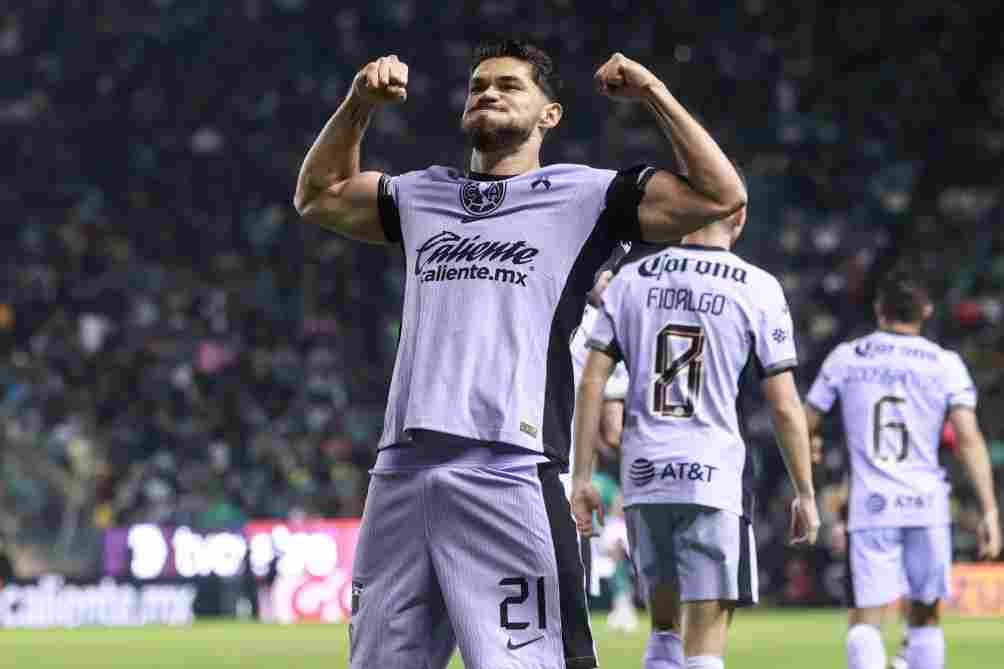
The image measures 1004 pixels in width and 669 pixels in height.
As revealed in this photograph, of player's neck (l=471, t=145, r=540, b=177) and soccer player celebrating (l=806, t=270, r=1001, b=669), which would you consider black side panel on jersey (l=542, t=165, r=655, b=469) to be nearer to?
player's neck (l=471, t=145, r=540, b=177)

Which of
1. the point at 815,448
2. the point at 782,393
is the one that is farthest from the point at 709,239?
the point at 815,448

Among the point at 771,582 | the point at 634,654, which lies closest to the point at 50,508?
the point at 771,582

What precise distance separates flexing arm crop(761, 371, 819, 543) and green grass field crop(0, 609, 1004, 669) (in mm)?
4789

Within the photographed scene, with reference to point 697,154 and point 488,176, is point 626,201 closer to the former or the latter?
point 697,154

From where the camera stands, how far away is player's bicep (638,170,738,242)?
4.53 meters

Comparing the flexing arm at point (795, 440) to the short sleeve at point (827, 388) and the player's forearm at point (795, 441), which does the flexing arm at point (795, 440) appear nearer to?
Answer: the player's forearm at point (795, 441)

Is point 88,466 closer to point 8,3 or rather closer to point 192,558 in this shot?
point 192,558

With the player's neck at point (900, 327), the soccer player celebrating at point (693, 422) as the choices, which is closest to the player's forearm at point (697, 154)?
the soccer player celebrating at point (693, 422)

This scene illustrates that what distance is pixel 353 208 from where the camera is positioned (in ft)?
15.8

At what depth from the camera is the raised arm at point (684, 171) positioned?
447 centimetres

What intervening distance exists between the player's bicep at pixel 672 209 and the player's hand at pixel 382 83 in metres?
0.66

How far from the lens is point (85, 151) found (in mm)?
26062

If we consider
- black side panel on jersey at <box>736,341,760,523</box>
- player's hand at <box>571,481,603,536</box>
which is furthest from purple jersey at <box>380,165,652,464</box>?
black side panel on jersey at <box>736,341,760,523</box>

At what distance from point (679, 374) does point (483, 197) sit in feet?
7.69
